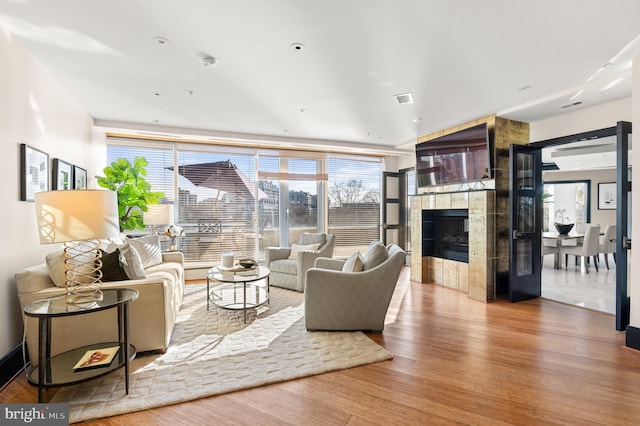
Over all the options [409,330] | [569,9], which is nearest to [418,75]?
[569,9]

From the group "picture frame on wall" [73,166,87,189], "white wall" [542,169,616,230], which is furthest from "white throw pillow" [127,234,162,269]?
"white wall" [542,169,616,230]

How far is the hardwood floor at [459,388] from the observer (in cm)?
190

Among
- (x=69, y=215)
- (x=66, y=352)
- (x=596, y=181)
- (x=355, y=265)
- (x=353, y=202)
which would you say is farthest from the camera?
(x=596, y=181)

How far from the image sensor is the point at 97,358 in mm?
2199

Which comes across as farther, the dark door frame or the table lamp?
the table lamp

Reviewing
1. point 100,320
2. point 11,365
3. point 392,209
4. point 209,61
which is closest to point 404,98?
point 209,61

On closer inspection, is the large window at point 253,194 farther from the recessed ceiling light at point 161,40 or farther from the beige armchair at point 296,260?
the recessed ceiling light at point 161,40

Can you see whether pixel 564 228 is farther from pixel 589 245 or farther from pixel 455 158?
pixel 455 158

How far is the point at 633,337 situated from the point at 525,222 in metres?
1.89

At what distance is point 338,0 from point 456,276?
4291 mm

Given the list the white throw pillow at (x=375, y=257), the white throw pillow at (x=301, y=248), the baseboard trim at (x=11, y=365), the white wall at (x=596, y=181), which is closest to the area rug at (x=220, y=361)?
the baseboard trim at (x=11, y=365)

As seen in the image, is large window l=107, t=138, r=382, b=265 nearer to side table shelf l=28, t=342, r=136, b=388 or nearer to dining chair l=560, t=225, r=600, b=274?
side table shelf l=28, t=342, r=136, b=388

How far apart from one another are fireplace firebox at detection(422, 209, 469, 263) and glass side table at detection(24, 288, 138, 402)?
4526 mm

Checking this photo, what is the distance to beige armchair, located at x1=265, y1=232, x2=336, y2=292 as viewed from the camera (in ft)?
15.1
